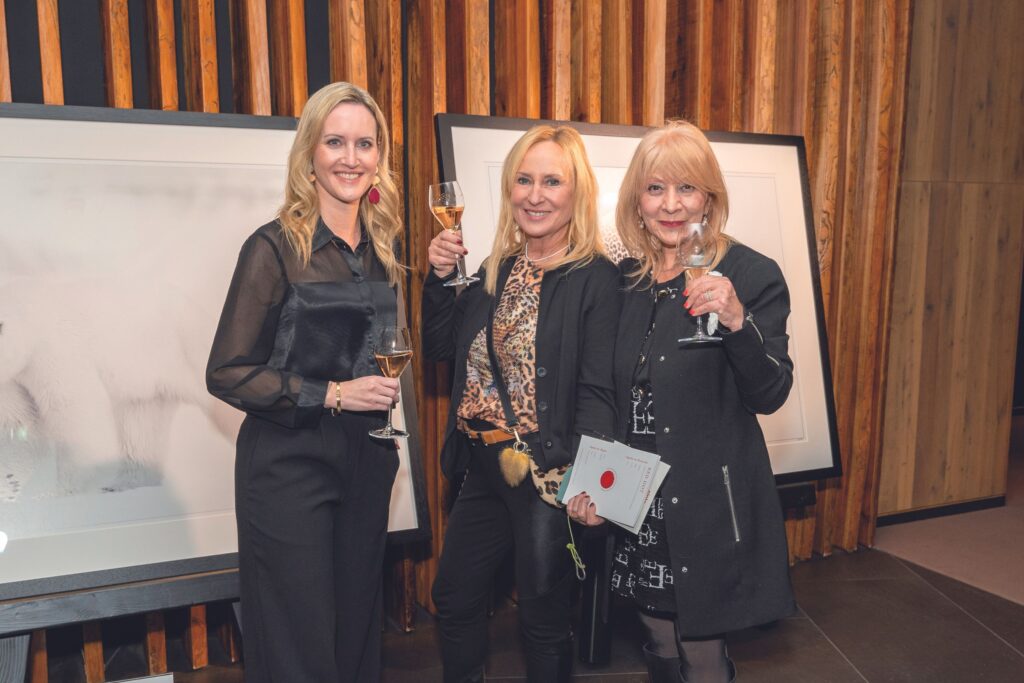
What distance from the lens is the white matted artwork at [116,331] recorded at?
2365mm

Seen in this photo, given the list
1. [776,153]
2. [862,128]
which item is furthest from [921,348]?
[776,153]

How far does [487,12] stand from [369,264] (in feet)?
4.93

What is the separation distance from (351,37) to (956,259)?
3.60 meters

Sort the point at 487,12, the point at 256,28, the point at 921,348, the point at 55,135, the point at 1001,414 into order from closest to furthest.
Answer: the point at 55,135 → the point at 256,28 → the point at 487,12 → the point at 921,348 → the point at 1001,414

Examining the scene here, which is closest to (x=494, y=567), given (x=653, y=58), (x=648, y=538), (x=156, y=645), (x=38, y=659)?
(x=648, y=538)

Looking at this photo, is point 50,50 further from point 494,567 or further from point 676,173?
point 494,567

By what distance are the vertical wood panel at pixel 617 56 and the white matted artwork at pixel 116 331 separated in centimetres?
157

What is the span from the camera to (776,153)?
3613 millimetres

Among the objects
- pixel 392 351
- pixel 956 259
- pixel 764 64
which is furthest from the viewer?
pixel 956 259

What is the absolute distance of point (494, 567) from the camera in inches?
93.6

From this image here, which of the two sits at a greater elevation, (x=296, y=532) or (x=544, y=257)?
(x=544, y=257)

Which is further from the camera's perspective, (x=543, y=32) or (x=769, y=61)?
(x=769, y=61)

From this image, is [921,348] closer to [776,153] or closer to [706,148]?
[776,153]

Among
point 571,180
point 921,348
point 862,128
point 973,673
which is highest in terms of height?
point 862,128
